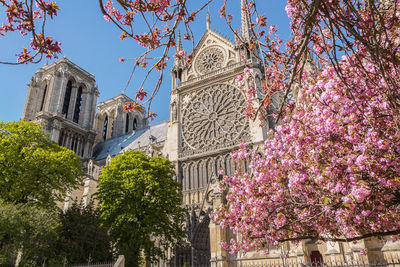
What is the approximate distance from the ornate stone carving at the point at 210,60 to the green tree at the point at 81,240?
1762cm

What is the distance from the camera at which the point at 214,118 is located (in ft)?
82.4

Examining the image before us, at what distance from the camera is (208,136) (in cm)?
2486

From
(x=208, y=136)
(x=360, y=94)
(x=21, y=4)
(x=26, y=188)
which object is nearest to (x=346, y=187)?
(x=360, y=94)

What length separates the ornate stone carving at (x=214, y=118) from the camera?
2386cm

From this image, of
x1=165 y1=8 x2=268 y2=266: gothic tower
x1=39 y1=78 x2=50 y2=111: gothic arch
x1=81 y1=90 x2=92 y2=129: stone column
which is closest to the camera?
x1=165 y1=8 x2=268 y2=266: gothic tower

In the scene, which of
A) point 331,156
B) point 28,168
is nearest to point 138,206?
point 28,168

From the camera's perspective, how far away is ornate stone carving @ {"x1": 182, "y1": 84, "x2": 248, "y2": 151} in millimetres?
23859

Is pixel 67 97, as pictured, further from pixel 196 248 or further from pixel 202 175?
pixel 196 248

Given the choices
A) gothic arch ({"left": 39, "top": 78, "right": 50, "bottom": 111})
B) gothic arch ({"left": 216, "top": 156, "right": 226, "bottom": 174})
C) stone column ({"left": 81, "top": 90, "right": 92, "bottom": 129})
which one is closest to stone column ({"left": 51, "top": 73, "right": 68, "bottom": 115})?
gothic arch ({"left": 39, "top": 78, "right": 50, "bottom": 111})

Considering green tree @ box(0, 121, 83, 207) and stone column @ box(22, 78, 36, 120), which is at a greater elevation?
stone column @ box(22, 78, 36, 120)

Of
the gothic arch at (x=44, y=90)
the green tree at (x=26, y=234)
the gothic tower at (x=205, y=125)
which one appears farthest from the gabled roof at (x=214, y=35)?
the gothic arch at (x=44, y=90)

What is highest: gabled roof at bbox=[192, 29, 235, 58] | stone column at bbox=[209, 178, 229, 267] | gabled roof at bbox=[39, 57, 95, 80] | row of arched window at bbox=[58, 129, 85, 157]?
gabled roof at bbox=[39, 57, 95, 80]

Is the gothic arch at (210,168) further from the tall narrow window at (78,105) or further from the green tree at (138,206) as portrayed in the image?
the tall narrow window at (78,105)

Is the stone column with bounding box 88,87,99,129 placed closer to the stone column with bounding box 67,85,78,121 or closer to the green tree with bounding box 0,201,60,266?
the stone column with bounding box 67,85,78,121
